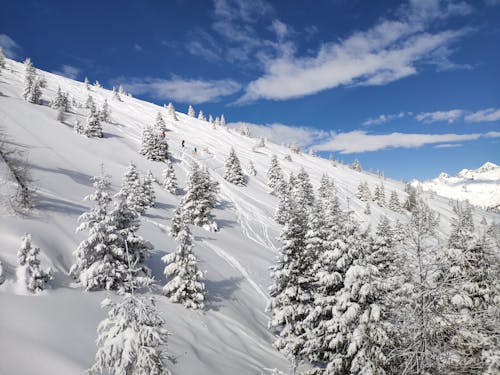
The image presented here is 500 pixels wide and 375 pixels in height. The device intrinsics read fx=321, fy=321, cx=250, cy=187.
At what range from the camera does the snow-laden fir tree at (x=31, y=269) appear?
42.1ft

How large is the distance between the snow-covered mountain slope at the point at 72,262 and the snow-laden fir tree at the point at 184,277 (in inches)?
23.5

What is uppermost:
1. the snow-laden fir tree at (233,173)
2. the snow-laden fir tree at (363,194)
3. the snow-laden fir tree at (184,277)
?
the snow-laden fir tree at (363,194)

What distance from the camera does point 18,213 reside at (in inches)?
707

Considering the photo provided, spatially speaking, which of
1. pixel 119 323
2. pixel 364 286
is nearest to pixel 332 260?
pixel 364 286

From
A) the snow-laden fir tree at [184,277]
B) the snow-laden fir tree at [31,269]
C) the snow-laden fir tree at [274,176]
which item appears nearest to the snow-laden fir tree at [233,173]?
the snow-laden fir tree at [274,176]

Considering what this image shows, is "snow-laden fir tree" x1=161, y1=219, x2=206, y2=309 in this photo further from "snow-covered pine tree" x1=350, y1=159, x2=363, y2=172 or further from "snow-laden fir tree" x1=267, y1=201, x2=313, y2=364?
"snow-covered pine tree" x1=350, y1=159, x2=363, y2=172

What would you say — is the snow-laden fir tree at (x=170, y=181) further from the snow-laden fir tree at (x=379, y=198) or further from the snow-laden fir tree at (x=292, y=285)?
the snow-laden fir tree at (x=379, y=198)

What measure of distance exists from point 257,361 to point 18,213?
51.0 ft

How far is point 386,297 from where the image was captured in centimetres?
1124

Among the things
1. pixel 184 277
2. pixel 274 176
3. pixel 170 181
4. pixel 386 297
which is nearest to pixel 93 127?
pixel 170 181

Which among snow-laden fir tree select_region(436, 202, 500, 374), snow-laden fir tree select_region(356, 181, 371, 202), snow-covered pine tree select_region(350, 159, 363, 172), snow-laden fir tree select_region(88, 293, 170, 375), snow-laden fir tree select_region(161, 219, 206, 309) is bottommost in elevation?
snow-laden fir tree select_region(161, 219, 206, 309)

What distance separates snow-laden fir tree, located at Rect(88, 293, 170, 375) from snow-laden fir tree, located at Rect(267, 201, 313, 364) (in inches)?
524

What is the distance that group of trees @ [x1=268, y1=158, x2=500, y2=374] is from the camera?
793 cm

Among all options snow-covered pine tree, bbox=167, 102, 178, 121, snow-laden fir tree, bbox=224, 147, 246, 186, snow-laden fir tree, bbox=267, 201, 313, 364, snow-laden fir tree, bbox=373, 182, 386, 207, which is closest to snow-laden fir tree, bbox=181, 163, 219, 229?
snow-laden fir tree, bbox=267, 201, 313, 364
